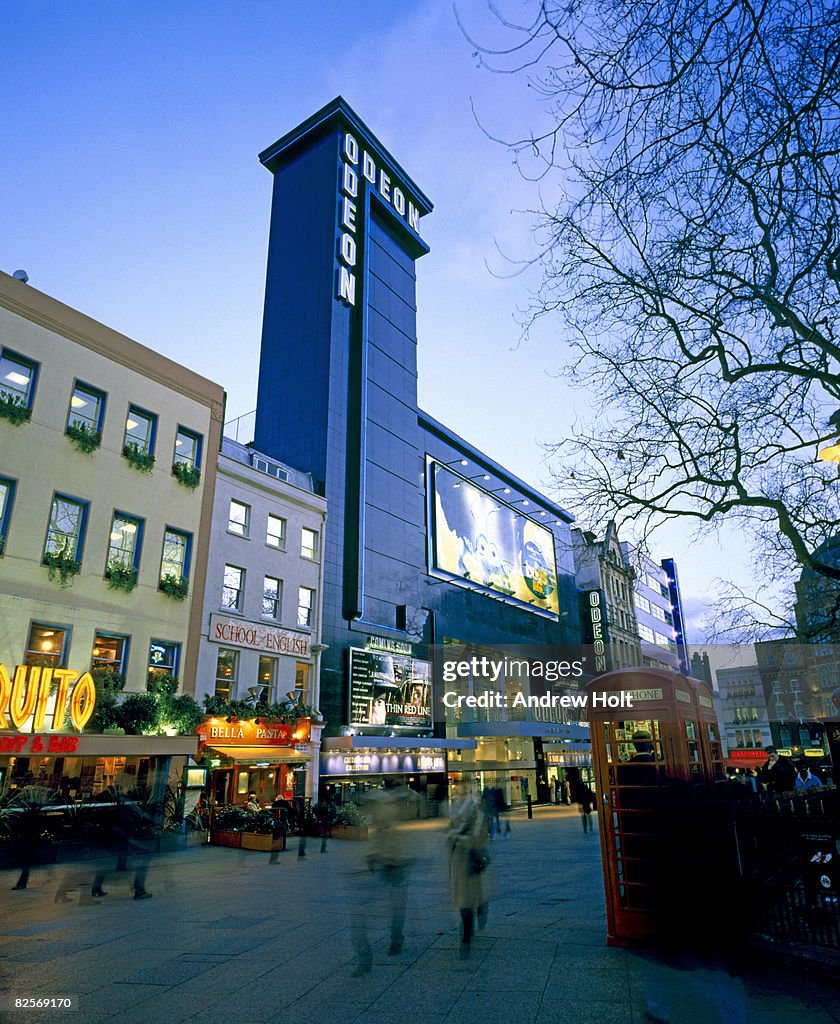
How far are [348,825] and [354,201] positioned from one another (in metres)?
36.2

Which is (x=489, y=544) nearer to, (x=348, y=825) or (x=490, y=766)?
(x=490, y=766)

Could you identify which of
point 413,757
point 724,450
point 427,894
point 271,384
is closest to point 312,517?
point 271,384

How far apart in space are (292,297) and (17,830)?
103ft

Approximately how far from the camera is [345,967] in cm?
723

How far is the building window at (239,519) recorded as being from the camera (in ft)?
88.1

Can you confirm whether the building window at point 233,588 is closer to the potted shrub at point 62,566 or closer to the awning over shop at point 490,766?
the potted shrub at point 62,566

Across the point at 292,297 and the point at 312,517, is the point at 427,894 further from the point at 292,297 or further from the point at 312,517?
the point at 292,297

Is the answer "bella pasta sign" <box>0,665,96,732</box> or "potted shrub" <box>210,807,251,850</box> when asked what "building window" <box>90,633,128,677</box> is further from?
"potted shrub" <box>210,807,251,850</box>

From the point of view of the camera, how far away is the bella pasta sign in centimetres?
1658

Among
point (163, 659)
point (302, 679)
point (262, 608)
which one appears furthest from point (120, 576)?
point (302, 679)

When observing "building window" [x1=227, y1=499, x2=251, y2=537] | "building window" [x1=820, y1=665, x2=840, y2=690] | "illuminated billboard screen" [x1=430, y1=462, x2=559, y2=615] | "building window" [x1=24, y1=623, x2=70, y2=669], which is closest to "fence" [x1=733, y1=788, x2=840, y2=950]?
"building window" [x1=24, y1=623, x2=70, y2=669]

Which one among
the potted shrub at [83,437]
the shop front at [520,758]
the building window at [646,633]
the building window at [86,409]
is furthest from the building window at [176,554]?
the building window at [646,633]

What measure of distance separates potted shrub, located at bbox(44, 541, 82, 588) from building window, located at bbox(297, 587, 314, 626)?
10.9 metres

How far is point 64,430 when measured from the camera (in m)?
20.6
